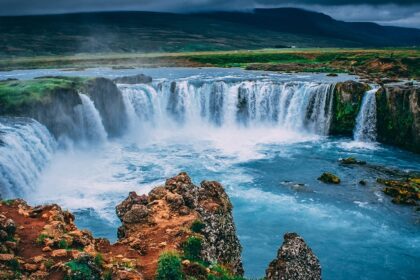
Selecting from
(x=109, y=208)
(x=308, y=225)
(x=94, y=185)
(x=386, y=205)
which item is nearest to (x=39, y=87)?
(x=94, y=185)

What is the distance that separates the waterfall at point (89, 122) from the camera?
4044cm

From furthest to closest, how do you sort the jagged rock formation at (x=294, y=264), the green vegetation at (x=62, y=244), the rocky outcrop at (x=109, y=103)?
the rocky outcrop at (x=109, y=103), the jagged rock formation at (x=294, y=264), the green vegetation at (x=62, y=244)

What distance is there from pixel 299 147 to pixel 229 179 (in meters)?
11.7

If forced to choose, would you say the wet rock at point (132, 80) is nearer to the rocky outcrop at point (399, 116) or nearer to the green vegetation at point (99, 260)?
the rocky outcrop at point (399, 116)

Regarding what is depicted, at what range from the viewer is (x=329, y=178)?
29.8 metres

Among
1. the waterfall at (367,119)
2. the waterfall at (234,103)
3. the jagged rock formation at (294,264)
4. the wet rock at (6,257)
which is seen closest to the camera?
the wet rock at (6,257)

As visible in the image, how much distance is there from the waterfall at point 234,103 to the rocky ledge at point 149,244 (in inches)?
1243

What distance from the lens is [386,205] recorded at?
25.6m

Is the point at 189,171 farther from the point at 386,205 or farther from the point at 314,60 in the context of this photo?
the point at 314,60

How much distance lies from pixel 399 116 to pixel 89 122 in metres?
27.7

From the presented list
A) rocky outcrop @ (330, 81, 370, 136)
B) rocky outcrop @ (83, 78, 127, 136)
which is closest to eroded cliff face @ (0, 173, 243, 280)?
rocky outcrop @ (83, 78, 127, 136)

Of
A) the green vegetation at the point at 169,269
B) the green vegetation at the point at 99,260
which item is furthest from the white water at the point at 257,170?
the green vegetation at the point at 99,260

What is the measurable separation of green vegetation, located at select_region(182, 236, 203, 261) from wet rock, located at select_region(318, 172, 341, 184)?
63.0 feet

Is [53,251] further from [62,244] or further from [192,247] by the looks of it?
[192,247]
